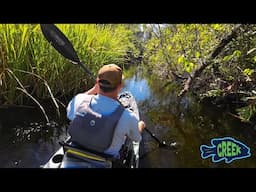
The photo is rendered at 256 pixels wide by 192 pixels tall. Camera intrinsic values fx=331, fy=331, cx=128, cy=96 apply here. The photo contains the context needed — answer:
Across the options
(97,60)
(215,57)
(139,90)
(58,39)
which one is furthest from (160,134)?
(139,90)

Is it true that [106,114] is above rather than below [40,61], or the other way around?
below

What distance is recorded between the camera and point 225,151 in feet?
12.4

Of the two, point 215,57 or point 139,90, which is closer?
point 215,57

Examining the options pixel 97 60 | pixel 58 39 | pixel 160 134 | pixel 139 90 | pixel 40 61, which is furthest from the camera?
pixel 139 90

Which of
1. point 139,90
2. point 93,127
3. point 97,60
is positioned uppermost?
point 97,60

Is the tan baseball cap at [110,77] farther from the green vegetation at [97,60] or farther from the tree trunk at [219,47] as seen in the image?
the tree trunk at [219,47]

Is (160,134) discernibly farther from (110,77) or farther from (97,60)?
(110,77)

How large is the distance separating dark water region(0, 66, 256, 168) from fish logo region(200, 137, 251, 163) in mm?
80

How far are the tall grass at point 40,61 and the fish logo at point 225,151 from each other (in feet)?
7.38

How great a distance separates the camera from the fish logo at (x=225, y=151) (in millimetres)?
3885

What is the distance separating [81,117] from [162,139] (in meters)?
2.83

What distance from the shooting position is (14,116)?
5.20 metres

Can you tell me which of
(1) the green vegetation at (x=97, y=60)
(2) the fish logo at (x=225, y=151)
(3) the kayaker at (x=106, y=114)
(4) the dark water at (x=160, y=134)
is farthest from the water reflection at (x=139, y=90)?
(3) the kayaker at (x=106, y=114)

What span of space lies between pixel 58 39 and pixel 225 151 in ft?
8.86
